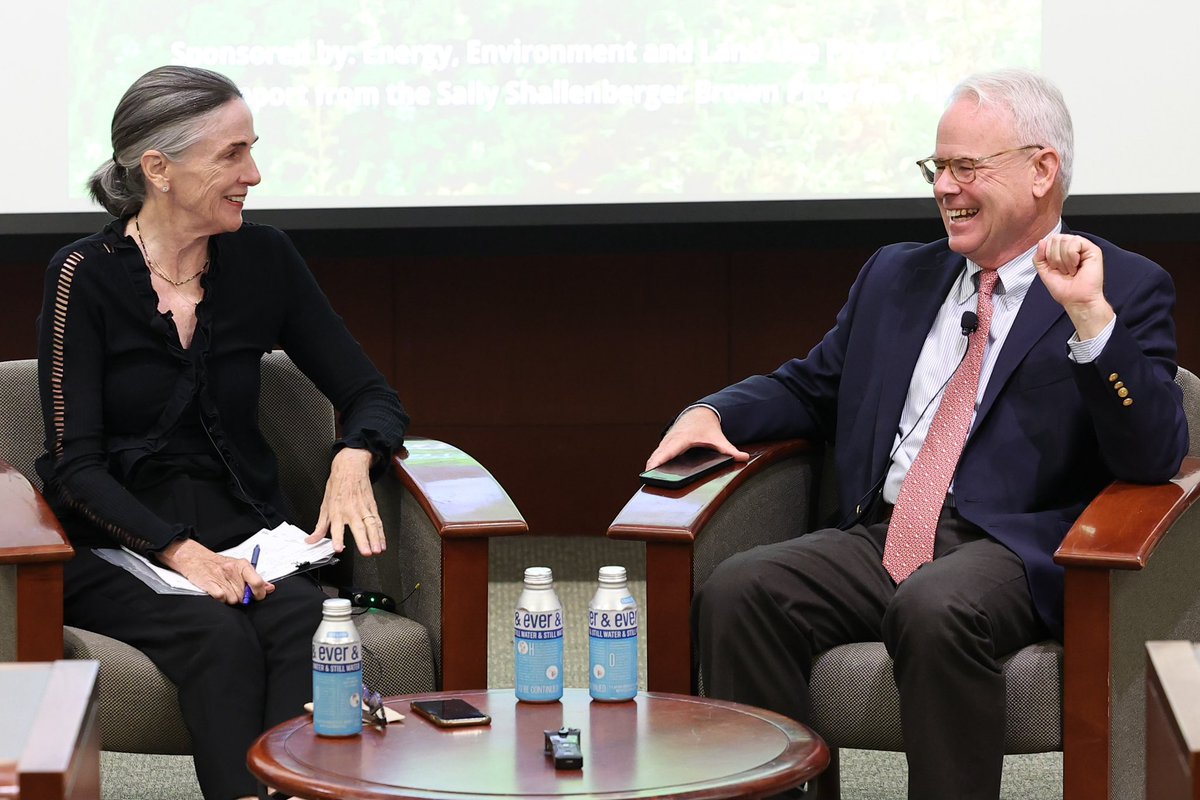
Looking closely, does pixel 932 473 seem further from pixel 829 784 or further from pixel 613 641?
pixel 613 641

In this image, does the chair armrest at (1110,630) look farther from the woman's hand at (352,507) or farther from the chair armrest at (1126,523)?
the woman's hand at (352,507)

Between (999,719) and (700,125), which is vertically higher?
(700,125)

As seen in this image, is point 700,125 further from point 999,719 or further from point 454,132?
point 999,719

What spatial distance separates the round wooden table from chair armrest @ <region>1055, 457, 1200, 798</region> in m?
0.48

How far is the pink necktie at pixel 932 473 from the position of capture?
258 centimetres

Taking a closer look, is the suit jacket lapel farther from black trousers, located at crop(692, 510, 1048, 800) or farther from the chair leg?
the chair leg

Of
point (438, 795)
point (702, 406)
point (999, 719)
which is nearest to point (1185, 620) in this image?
point (999, 719)

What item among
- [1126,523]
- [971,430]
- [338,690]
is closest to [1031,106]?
[971,430]

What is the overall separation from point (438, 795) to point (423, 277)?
11.0ft

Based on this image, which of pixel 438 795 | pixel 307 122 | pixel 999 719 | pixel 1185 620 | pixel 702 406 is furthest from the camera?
pixel 307 122

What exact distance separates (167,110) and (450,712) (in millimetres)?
1155

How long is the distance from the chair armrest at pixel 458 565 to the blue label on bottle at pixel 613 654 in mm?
357

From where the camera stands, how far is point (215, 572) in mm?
2488

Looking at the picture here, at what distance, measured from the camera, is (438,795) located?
1.70 m
